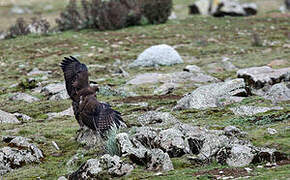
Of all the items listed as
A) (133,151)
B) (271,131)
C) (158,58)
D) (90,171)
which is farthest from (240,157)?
(158,58)

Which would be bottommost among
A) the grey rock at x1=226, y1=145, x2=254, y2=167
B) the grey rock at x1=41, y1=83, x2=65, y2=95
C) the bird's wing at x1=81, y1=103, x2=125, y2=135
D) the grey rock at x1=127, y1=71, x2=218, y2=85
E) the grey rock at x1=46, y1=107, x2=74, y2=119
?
the grey rock at x1=46, y1=107, x2=74, y2=119

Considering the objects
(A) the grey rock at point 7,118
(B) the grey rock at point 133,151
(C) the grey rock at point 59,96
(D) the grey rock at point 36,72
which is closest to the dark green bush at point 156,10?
(D) the grey rock at point 36,72

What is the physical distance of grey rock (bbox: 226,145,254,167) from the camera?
20.8 ft

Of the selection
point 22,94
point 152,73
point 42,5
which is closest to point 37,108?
point 22,94

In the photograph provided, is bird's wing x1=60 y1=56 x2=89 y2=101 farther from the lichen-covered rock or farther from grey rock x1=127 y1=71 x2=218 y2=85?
grey rock x1=127 y1=71 x2=218 y2=85

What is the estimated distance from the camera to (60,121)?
33.2 feet

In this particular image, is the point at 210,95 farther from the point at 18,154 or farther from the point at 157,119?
the point at 18,154

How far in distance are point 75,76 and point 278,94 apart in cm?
416

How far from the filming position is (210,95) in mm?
10406

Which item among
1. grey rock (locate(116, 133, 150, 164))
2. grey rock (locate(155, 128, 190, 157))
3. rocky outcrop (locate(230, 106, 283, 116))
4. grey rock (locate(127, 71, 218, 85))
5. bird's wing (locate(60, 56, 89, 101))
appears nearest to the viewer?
grey rock (locate(116, 133, 150, 164))

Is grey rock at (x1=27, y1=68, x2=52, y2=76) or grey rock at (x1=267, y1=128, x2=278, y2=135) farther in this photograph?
grey rock at (x1=27, y1=68, x2=52, y2=76)

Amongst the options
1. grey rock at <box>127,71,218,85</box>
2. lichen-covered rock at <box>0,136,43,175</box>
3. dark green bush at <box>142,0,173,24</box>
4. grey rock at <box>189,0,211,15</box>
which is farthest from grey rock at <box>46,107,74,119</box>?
grey rock at <box>189,0,211,15</box>

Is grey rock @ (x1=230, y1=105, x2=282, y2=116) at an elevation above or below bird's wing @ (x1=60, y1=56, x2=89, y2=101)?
below

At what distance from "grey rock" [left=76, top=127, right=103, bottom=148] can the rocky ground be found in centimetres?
2
